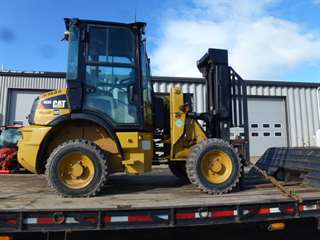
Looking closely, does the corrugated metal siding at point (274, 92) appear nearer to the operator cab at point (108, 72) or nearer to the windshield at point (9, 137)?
the windshield at point (9, 137)

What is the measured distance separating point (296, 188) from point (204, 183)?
134 centimetres

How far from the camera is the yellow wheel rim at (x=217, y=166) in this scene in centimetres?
557

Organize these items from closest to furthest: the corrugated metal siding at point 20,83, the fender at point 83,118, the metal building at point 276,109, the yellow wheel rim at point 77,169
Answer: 1. the yellow wheel rim at point 77,169
2. the fender at point 83,118
3. the corrugated metal siding at point 20,83
4. the metal building at point 276,109

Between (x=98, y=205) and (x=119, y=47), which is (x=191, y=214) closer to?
(x=98, y=205)

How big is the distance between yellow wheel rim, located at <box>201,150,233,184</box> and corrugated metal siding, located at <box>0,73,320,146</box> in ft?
41.8

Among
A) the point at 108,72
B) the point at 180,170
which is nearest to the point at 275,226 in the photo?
the point at 180,170

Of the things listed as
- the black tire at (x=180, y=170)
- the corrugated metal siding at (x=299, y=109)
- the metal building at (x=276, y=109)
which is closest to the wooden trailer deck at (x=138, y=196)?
the black tire at (x=180, y=170)

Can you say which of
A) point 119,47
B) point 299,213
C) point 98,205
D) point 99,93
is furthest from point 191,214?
point 119,47

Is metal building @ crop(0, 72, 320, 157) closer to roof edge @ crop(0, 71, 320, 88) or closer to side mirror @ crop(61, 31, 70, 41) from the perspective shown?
roof edge @ crop(0, 71, 320, 88)

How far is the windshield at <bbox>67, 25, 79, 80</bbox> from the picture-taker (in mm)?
5539

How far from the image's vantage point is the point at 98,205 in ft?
13.8

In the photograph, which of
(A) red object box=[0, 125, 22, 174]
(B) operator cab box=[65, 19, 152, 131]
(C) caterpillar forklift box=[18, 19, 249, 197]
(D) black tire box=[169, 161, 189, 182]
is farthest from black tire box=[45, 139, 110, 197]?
(A) red object box=[0, 125, 22, 174]

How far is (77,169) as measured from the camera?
17.0 ft

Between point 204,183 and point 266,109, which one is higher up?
point 266,109
